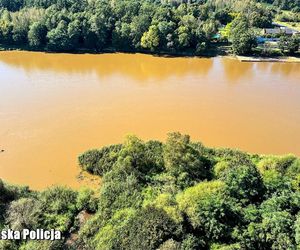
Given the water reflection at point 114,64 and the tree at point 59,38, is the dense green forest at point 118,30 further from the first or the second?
the water reflection at point 114,64

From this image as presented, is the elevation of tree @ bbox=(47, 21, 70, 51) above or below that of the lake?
above

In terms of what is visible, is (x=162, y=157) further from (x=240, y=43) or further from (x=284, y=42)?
(x=284, y=42)

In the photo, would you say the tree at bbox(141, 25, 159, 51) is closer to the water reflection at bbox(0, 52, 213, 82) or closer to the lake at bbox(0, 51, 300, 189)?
the water reflection at bbox(0, 52, 213, 82)

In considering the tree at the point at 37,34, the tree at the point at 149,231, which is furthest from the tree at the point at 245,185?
the tree at the point at 37,34

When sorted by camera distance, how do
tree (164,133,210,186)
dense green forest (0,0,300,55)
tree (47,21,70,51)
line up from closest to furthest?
tree (164,133,210,186), dense green forest (0,0,300,55), tree (47,21,70,51)

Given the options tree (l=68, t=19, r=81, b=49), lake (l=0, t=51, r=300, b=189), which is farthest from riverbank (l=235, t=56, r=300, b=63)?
tree (l=68, t=19, r=81, b=49)
